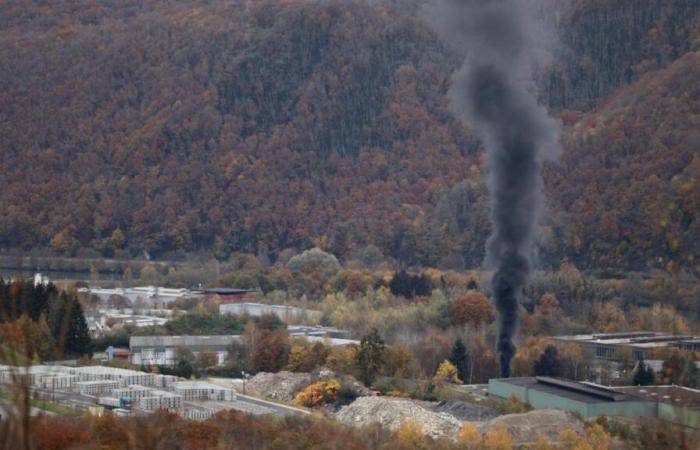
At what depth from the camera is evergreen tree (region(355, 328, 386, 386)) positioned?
34094mm

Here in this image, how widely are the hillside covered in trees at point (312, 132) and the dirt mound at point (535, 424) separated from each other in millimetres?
32095

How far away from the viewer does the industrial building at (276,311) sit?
48.0m

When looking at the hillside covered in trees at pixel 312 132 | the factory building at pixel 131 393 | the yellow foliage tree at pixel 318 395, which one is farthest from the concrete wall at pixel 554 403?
the hillside covered in trees at pixel 312 132

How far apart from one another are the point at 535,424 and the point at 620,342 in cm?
1266

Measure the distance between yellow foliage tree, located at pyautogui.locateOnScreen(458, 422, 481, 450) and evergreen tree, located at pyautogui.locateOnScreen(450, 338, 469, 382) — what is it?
9979 mm

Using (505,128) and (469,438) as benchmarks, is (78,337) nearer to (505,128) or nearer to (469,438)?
(505,128)

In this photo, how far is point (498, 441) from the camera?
24172 millimetres

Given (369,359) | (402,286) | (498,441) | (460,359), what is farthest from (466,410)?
(402,286)

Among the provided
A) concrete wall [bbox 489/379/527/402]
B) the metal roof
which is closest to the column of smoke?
concrete wall [bbox 489/379/527/402]

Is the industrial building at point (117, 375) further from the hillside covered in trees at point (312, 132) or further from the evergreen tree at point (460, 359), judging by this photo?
the hillside covered in trees at point (312, 132)

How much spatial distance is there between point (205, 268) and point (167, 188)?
17.3 metres

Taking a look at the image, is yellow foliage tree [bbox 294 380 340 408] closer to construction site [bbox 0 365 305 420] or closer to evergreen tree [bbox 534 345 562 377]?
construction site [bbox 0 365 305 420]

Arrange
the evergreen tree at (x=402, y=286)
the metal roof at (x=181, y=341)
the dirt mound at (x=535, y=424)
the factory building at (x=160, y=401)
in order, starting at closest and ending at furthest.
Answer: the dirt mound at (x=535, y=424), the factory building at (x=160, y=401), the metal roof at (x=181, y=341), the evergreen tree at (x=402, y=286)

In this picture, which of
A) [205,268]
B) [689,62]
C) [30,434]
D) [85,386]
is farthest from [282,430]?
[689,62]
